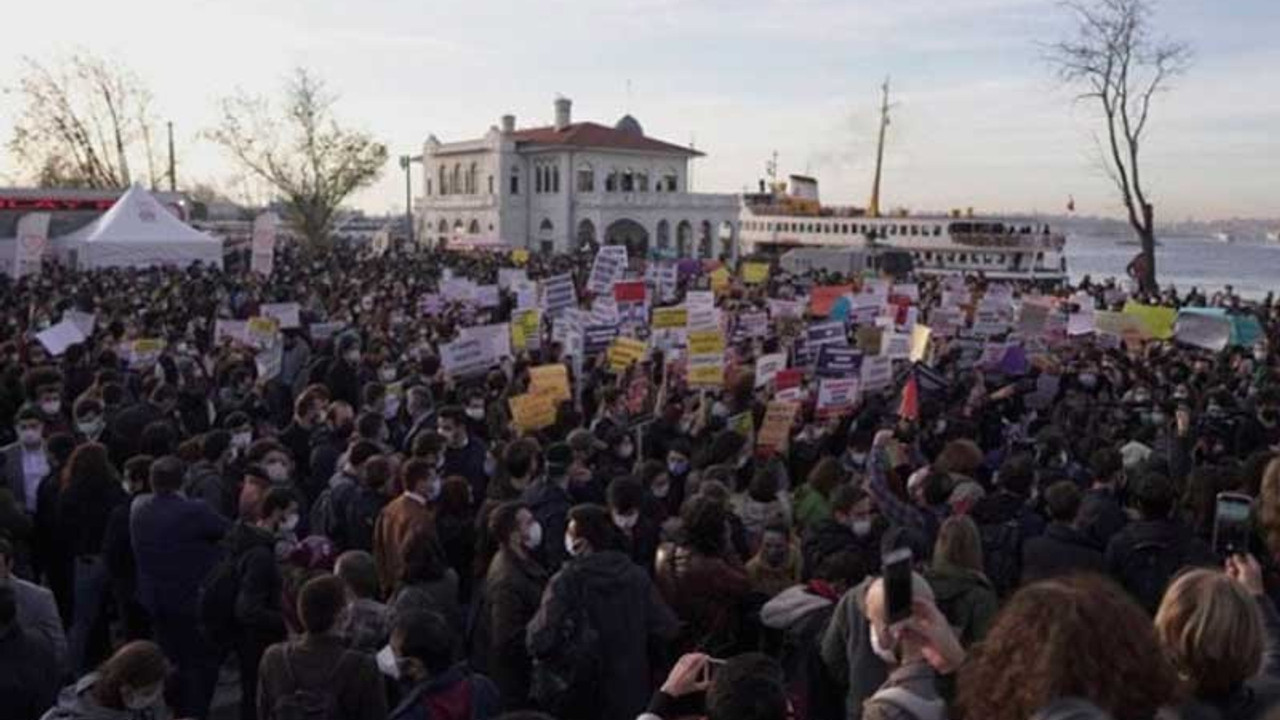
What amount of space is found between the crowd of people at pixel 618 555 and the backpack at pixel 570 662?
14 millimetres

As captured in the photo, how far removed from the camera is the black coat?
6.13 m

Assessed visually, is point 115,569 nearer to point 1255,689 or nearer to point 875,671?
point 875,671

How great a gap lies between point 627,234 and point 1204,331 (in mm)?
58994

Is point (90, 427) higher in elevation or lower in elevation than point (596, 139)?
lower

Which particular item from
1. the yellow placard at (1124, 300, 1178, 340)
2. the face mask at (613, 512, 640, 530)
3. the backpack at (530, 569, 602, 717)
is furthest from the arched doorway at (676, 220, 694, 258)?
the backpack at (530, 569, 602, 717)

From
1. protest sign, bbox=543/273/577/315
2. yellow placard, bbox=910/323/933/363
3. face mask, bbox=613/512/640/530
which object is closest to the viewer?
face mask, bbox=613/512/640/530

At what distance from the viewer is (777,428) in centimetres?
1077

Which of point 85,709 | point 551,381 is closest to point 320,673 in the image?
point 85,709

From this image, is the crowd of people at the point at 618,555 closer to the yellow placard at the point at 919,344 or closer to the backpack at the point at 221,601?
the backpack at the point at 221,601

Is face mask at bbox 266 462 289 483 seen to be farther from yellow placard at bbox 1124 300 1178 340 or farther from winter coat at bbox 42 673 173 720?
yellow placard at bbox 1124 300 1178 340

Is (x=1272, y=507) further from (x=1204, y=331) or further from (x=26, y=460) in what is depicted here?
(x=1204, y=331)

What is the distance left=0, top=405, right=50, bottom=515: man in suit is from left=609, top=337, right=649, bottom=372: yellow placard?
6.64m

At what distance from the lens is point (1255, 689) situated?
11.3 feet

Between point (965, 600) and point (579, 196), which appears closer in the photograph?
point (965, 600)
